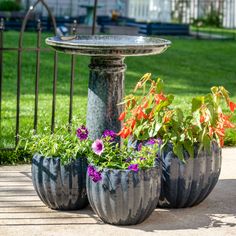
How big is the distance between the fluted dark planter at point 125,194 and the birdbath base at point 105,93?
2.56 ft

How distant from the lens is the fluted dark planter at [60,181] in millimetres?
5922

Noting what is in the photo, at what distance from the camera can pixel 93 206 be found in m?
5.73

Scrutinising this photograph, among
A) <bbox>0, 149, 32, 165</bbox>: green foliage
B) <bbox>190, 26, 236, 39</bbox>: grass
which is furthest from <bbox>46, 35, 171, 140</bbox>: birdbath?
<bbox>190, 26, 236, 39</bbox>: grass

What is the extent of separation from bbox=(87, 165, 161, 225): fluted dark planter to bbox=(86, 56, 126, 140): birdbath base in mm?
781

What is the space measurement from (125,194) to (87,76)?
9435 mm

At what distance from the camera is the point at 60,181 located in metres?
5.93

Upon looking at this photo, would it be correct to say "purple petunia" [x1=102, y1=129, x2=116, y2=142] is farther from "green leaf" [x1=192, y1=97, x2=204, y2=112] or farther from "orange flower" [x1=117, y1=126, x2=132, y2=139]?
"green leaf" [x1=192, y1=97, x2=204, y2=112]

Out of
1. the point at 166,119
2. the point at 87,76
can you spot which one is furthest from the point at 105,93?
the point at 87,76

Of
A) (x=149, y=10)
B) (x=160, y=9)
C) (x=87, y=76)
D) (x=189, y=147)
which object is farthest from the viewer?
(x=149, y=10)

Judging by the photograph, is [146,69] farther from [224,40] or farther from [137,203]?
[137,203]

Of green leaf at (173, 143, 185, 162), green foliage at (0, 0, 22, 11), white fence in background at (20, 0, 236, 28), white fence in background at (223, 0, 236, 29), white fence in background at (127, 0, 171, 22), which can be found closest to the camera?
green leaf at (173, 143, 185, 162)

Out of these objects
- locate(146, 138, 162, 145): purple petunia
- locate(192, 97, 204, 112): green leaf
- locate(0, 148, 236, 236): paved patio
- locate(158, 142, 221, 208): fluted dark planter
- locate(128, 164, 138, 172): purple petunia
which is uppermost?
locate(192, 97, 204, 112): green leaf

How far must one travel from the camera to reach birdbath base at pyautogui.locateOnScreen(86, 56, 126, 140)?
20.5ft

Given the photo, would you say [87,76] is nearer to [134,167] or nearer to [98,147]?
[98,147]
